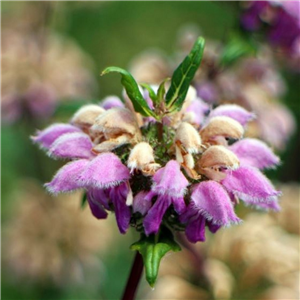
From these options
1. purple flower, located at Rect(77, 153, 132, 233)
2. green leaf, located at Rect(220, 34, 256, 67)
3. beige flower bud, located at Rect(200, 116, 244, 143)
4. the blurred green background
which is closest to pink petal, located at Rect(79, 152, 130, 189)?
purple flower, located at Rect(77, 153, 132, 233)

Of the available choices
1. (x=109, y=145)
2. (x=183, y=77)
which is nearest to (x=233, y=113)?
(x=183, y=77)

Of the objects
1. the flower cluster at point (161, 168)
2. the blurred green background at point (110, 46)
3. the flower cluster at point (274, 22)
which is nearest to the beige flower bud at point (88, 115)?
the flower cluster at point (161, 168)

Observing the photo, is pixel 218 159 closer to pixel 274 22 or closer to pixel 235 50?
pixel 235 50

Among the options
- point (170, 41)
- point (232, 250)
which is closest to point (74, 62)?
point (232, 250)

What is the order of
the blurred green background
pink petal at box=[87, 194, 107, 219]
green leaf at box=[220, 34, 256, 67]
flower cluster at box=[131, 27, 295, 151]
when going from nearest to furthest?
pink petal at box=[87, 194, 107, 219], green leaf at box=[220, 34, 256, 67], flower cluster at box=[131, 27, 295, 151], the blurred green background

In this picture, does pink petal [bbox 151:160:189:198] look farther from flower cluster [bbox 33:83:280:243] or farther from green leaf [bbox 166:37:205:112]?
green leaf [bbox 166:37:205:112]

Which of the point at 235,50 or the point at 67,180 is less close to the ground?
the point at 235,50

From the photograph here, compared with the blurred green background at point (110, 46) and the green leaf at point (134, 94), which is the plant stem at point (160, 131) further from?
the blurred green background at point (110, 46)
